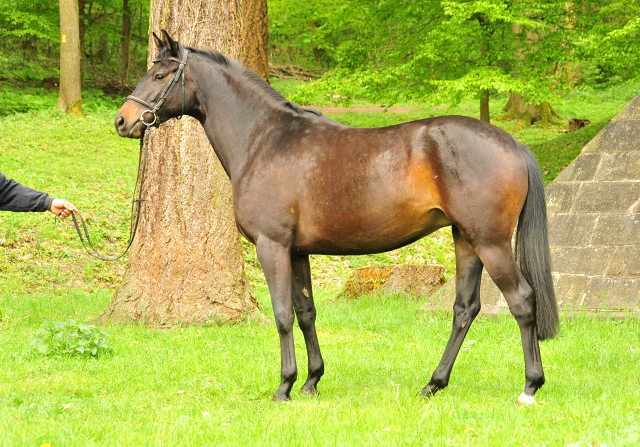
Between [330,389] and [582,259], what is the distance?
4106mm

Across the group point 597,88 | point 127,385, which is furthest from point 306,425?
point 597,88

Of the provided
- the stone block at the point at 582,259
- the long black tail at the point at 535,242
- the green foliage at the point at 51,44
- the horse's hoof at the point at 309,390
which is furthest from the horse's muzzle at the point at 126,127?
the green foliage at the point at 51,44

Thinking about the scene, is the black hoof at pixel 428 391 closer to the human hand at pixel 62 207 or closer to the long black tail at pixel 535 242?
the long black tail at pixel 535 242

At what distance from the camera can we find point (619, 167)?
786 centimetres

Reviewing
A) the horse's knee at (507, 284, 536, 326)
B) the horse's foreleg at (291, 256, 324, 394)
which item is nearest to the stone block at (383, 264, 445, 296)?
the horse's foreleg at (291, 256, 324, 394)

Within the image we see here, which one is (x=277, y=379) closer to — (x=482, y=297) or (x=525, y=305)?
(x=525, y=305)

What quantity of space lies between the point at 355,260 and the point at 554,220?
5102 millimetres

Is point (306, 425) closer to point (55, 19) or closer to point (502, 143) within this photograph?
point (502, 143)

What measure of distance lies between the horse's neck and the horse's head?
19 centimetres

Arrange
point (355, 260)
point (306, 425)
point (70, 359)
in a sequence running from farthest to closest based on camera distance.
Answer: point (355, 260) < point (70, 359) < point (306, 425)

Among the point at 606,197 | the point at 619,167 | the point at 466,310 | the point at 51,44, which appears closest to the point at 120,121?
the point at 466,310

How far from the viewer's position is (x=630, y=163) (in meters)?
7.79

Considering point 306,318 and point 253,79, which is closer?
point 306,318

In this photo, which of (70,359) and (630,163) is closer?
(70,359)
